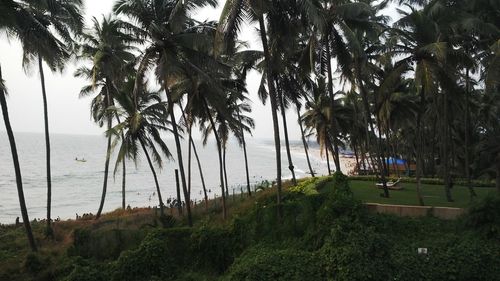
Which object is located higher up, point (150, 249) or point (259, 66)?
point (259, 66)

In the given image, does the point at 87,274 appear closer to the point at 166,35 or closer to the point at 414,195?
the point at 166,35

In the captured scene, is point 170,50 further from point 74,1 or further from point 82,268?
point 82,268

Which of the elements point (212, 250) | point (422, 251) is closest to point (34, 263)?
point (212, 250)

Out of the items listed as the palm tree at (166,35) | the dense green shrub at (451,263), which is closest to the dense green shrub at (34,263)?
the palm tree at (166,35)

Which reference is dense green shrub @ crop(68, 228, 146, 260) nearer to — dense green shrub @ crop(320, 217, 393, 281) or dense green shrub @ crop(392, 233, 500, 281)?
dense green shrub @ crop(320, 217, 393, 281)

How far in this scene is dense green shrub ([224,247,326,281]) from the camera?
10328mm

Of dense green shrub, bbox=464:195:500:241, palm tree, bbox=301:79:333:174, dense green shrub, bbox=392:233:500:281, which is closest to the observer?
dense green shrub, bbox=392:233:500:281

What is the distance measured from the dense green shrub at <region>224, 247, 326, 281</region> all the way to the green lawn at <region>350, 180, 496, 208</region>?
7785mm

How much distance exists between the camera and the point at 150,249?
11891 mm

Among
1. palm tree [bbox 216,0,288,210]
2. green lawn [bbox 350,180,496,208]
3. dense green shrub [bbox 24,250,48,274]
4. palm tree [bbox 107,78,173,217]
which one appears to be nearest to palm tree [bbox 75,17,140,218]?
palm tree [bbox 107,78,173,217]

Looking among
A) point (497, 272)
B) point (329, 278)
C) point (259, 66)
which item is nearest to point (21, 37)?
point (329, 278)

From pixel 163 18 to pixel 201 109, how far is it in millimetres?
6270

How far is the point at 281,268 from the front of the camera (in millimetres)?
10508

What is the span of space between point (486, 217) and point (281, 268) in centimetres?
630
